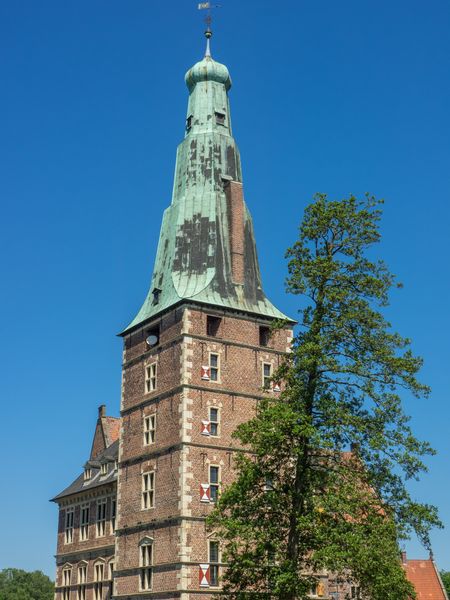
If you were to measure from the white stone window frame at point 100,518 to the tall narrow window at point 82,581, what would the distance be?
2694mm

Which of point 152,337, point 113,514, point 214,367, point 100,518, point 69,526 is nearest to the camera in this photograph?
point 214,367

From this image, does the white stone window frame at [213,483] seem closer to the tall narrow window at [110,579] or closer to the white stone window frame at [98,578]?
the tall narrow window at [110,579]

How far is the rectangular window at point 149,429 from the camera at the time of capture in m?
48.3

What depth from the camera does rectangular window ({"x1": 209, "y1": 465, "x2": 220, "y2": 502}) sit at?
149 ft

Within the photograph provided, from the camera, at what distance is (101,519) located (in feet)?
187

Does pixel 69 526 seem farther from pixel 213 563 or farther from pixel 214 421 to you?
Result: pixel 213 563

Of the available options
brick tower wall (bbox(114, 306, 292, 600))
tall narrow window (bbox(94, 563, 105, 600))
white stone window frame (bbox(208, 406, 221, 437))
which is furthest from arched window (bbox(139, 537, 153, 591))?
tall narrow window (bbox(94, 563, 105, 600))

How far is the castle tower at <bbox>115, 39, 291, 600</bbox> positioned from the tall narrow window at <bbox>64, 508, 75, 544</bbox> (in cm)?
1285

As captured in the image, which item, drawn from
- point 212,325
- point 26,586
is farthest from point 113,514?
point 26,586

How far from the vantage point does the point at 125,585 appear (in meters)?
47.8

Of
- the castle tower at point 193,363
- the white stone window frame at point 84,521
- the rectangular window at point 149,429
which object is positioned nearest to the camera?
the castle tower at point 193,363

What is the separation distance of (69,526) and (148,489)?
16.6 m

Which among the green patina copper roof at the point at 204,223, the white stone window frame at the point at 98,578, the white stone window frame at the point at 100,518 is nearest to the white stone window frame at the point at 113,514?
the white stone window frame at the point at 100,518

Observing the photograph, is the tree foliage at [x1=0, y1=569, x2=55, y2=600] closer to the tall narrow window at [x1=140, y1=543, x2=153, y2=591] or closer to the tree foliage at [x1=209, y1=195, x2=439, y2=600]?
the tall narrow window at [x1=140, y1=543, x2=153, y2=591]
